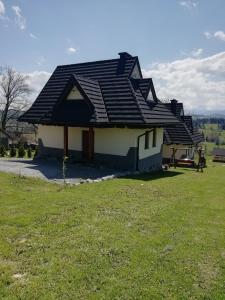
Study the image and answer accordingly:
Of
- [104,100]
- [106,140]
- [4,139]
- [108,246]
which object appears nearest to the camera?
[108,246]

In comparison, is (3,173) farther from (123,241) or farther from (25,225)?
(123,241)

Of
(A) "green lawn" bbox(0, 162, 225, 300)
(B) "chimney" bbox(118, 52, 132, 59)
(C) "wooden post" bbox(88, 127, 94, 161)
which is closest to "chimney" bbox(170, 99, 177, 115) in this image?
(B) "chimney" bbox(118, 52, 132, 59)

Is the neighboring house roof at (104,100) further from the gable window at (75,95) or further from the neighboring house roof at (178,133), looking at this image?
the neighboring house roof at (178,133)

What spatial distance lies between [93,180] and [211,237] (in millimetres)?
7804

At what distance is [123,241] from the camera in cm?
675

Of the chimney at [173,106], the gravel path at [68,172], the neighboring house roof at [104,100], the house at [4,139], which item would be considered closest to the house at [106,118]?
the neighboring house roof at [104,100]

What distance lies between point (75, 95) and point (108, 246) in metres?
14.7

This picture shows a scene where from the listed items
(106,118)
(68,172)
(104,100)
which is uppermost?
(104,100)

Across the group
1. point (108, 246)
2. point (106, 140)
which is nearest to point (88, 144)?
point (106, 140)

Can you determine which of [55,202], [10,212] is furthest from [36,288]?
[55,202]

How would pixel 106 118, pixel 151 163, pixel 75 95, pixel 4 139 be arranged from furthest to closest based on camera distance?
pixel 4 139
pixel 151 163
pixel 75 95
pixel 106 118

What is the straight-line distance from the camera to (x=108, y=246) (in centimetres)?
646

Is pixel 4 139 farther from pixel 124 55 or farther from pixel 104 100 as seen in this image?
pixel 104 100

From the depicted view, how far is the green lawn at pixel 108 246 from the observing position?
16.3 ft
